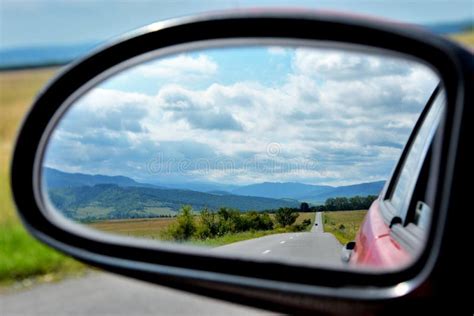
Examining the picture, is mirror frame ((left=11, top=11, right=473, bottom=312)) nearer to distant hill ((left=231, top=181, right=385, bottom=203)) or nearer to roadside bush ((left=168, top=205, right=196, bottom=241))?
roadside bush ((left=168, top=205, right=196, bottom=241))

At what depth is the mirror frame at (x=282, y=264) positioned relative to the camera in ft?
5.19

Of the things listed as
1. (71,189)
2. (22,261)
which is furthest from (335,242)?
(22,261)


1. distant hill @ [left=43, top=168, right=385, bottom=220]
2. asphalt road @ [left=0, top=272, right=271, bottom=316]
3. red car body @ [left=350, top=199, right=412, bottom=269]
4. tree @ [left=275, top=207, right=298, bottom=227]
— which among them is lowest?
asphalt road @ [left=0, top=272, right=271, bottom=316]

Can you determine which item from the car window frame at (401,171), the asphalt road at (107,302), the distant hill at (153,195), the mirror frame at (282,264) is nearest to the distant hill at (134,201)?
the distant hill at (153,195)

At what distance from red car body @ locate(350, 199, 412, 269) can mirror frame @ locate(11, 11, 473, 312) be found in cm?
15

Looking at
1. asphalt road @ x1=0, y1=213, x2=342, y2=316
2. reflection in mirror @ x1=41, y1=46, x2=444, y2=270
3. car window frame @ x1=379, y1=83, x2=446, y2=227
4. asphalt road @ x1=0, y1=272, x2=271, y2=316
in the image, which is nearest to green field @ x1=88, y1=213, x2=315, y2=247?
reflection in mirror @ x1=41, y1=46, x2=444, y2=270

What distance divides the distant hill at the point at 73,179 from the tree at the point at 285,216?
60 cm

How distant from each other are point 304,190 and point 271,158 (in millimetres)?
123

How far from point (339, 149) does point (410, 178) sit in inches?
16.4

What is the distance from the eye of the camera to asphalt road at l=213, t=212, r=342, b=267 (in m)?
1.78

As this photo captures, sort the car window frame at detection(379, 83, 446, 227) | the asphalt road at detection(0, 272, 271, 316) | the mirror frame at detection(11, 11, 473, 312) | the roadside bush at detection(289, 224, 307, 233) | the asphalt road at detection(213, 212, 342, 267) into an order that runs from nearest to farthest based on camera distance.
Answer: the mirror frame at detection(11, 11, 473, 312)
the asphalt road at detection(213, 212, 342, 267)
the roadside bush at detection(289, 224, 307, 233)
the car window frame at detection(379, 83, 446, 227)
the asphalt road at detection(0, 272, 271, 316)

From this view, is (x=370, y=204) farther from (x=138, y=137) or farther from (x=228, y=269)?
(x=138, y=137)

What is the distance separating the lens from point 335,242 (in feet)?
6.28

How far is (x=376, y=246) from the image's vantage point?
2.19 metres
